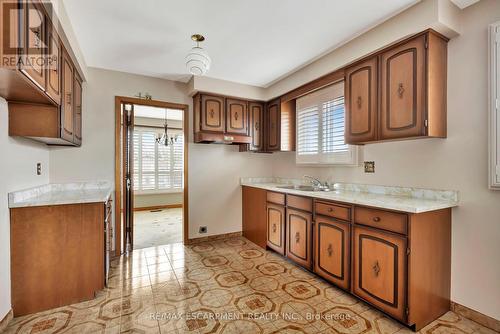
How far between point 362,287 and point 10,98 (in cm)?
329

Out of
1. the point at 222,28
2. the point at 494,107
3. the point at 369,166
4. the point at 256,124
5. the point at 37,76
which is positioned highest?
the point at 222,28

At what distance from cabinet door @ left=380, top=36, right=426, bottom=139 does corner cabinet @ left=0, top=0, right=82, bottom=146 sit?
2619 millimetres

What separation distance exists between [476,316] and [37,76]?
3.62 meters

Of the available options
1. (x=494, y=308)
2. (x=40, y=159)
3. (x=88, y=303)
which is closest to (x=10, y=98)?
(x=40, y=159)

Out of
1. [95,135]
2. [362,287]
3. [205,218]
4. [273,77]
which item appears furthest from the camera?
[205,218]

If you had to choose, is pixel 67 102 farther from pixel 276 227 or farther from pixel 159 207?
pixel 159 207

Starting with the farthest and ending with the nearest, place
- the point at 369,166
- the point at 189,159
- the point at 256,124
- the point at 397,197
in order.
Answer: the point at 256,124, the point at 189,159, the point at 369,166, the point at 397,197

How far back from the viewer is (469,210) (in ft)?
6.18

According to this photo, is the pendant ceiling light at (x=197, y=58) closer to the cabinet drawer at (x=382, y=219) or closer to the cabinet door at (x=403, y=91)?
the cabinet door at (x=403, y=91)

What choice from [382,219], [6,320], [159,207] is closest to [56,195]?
[6,320]

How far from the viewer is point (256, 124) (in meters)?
3.96

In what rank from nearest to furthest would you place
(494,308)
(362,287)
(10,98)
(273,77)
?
(494,308), (10,98), (362,287), (273,77)

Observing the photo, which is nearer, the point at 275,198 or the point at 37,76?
the point at 37,76

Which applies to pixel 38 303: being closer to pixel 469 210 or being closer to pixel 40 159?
pixel 40 159
